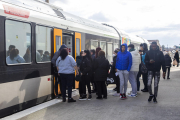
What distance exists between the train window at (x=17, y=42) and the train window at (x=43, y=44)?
1.35 ft

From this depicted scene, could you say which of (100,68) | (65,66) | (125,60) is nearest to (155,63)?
(125,60)

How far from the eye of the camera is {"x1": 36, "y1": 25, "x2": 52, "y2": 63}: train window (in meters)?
6.55

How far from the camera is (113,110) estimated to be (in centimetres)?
593

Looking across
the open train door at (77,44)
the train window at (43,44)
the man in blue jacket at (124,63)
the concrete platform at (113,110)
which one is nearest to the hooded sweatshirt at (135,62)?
the man in blue jacket at (124,63)

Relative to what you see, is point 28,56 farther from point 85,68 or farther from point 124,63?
point 124,63

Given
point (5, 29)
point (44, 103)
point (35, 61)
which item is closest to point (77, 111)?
point (44, 103)

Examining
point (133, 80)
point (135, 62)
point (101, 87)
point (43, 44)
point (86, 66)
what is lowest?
point (101, 87)

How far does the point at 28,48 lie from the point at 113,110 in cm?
278

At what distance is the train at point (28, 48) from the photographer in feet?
17.5

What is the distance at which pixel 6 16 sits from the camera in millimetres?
5363

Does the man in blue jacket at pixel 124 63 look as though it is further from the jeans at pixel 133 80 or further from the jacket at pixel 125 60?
the jeans at pixel 133 80

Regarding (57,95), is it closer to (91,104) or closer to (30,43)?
(91,104)

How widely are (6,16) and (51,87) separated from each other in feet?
9.11

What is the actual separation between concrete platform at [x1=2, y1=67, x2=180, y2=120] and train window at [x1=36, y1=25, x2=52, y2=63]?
1431 mm
